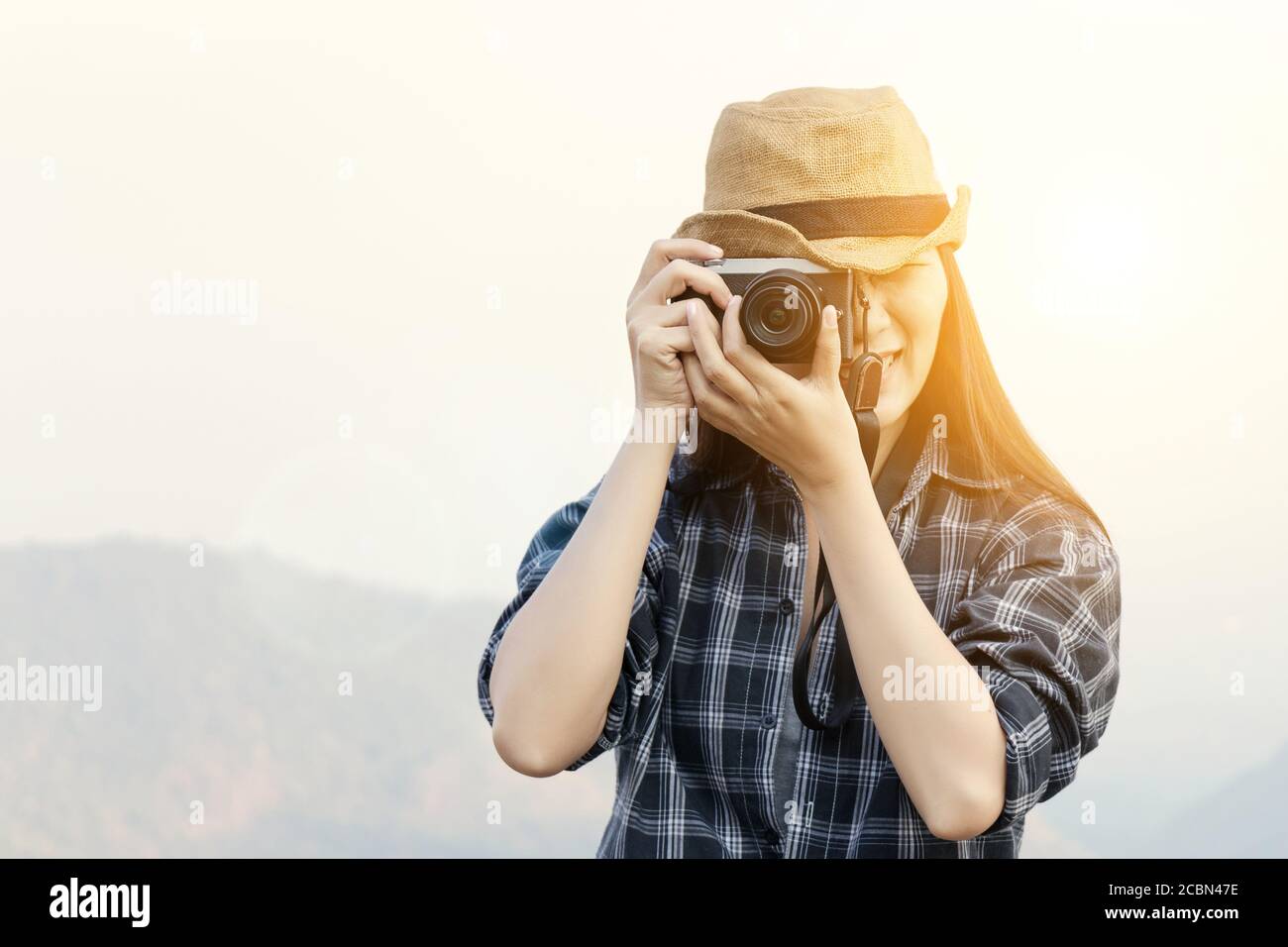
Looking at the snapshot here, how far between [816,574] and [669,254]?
0.33 metres

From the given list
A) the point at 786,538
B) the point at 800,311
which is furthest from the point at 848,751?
the point at 800,311

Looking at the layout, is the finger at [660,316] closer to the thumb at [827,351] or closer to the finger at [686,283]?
the finger at [686,283]

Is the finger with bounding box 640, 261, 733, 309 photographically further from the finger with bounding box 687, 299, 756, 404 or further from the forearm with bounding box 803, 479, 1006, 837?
the forearm with bounding box 803, 479, 1006, 837

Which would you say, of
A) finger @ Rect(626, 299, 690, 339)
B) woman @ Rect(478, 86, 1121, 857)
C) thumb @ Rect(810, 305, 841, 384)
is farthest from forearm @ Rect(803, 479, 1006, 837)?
finger @ Rect(626, 299, 690, 339)

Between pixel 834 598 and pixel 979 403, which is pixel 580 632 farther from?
pixel 979 403

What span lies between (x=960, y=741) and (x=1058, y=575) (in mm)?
188

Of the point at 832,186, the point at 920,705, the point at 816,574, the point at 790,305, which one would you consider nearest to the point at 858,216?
the point at 832,186

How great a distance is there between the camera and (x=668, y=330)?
1.08 m

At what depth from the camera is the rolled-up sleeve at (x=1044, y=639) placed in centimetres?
98

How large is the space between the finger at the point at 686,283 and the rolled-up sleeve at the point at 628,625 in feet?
0.67

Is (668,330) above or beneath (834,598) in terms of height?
above

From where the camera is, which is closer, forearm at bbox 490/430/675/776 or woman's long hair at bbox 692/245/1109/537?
forearm at bbox 490/430/675/776

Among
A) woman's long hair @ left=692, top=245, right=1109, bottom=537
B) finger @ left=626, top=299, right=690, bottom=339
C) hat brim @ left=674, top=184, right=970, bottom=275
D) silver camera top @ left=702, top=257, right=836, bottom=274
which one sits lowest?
woman's long hair @ left=692, top=245, right=1109, bottom=537

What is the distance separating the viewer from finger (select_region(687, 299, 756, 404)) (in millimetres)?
1058
